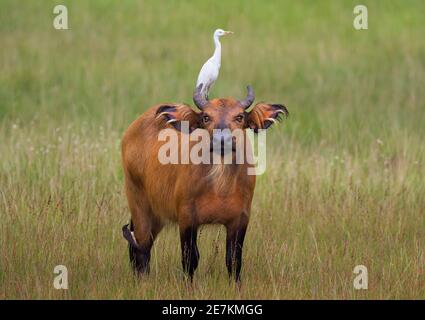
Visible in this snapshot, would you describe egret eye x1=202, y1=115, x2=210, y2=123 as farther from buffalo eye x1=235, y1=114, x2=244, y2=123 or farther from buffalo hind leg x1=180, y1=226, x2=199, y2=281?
buffalo hind leg x1=180, y1=226, x2=199, y2=281

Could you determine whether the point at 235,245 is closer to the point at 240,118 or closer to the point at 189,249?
the point at 189,249

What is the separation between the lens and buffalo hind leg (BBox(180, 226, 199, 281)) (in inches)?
342

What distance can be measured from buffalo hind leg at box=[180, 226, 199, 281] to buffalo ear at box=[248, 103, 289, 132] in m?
0.92

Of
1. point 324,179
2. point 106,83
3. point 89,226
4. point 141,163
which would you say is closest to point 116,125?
point 106,83

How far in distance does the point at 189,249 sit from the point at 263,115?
1.19 metres

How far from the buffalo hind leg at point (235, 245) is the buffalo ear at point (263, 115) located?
70 cm

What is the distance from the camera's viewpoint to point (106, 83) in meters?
17.6

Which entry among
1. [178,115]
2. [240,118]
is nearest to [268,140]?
[178,115]

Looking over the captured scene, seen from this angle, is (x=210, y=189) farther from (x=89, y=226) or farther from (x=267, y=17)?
(x=267, y=17)

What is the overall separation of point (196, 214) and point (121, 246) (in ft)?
5.83

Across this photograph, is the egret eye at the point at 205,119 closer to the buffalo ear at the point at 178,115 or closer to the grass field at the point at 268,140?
the buffalo ear at the point at 178,115

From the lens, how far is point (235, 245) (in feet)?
28.8

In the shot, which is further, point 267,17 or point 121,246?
point 267,17
